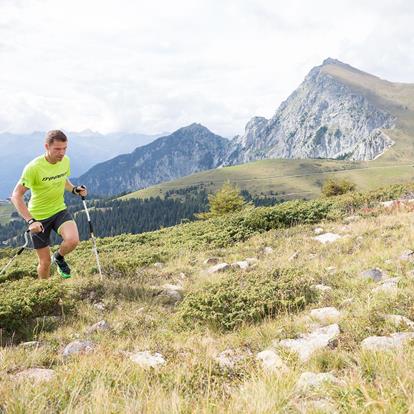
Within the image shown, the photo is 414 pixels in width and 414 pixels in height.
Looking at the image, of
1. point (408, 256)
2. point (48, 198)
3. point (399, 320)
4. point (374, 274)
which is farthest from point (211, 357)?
point (48, 198)

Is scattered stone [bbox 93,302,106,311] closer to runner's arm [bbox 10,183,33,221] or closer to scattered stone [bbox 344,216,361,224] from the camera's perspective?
runner's arm [bbox 10,183,33,221]

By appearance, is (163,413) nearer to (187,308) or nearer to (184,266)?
(187,308)

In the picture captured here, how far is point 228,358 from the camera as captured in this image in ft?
14.8

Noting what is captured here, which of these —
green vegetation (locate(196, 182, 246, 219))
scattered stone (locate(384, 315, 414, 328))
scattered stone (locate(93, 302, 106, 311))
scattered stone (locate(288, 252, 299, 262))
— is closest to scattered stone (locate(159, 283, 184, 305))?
scattered stone (locate(93, 302, 106, 311))

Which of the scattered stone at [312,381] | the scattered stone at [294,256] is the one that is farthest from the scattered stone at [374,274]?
the scattered stone at [312,381]

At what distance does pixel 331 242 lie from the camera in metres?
11.0

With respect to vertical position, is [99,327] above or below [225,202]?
above

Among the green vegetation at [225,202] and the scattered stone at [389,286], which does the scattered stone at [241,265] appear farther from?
the green vegetation at [225,202]

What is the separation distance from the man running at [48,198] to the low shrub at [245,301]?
383 centimetres

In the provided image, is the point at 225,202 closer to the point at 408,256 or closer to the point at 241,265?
the point at 241,265

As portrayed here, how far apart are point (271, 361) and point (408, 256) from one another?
5.14 meters

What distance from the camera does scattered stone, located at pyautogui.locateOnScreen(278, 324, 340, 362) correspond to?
430 cm

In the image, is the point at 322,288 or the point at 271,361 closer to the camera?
the point at 271,361

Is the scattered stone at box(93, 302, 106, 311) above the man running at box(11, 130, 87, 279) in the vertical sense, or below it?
below
